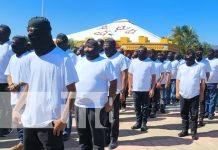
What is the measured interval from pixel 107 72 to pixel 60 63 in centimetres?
176

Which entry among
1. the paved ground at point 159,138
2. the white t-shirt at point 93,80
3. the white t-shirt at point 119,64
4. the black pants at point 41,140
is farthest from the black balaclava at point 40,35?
the paved ground at point 159,138

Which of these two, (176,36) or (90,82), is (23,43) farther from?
(176,36)

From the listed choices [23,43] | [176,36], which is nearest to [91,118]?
[23,43]

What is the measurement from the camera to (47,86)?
350 cm

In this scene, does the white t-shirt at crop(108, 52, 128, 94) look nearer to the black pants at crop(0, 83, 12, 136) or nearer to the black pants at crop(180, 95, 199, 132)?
the black pants at crop(180, 95, 199, 132)

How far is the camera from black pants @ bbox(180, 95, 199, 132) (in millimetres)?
7363

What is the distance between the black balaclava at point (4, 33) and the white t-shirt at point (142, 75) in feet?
9.82

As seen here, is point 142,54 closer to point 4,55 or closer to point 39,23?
point 4,55

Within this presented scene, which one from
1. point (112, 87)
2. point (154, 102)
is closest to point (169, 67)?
point (154, 102)

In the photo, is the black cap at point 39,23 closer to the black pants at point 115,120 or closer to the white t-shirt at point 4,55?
the black pants at point 115,120

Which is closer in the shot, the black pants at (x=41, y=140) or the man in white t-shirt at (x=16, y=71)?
the black pants at (x=41, y=140)

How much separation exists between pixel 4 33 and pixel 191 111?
4.42m

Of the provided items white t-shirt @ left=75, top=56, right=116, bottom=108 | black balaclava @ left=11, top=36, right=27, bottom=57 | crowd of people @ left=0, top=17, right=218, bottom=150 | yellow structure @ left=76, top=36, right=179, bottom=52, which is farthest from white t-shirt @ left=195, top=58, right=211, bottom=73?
yellow structure @ left=76, top=36, right=179, bottom=52

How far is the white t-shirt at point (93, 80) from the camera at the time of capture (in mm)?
5160
